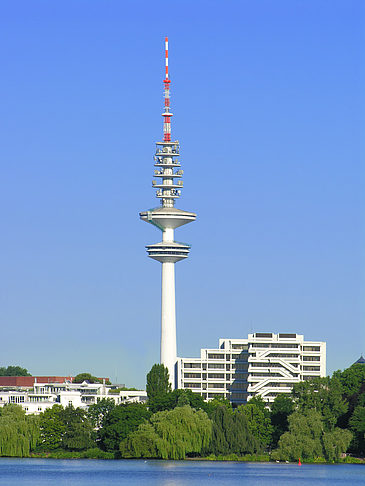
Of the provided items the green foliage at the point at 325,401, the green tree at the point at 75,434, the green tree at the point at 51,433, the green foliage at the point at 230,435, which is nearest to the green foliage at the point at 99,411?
the green tree at the point at 75,434

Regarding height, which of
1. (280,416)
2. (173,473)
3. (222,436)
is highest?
(280,416)

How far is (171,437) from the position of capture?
156m

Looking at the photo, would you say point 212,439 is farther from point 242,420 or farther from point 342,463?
point 342,463

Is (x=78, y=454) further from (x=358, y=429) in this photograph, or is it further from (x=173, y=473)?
(x=358, y=429)

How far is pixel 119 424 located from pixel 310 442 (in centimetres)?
2782

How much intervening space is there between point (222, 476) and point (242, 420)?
25105 millimetres

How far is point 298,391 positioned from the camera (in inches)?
6983

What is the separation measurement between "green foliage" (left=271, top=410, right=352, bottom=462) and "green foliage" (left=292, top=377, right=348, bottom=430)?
6.64 m

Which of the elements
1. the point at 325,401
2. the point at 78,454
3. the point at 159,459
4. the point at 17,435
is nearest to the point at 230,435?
the point at 159,459

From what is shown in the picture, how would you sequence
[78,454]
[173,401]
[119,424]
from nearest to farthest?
[119,424] → [78,454] → [173,401]

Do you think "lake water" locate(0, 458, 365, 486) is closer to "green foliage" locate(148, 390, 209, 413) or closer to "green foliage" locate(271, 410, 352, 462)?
"green foliage" locate(271, 410, 352, 462)

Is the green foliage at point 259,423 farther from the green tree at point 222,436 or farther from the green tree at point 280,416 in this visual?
the green tree at point 222,436

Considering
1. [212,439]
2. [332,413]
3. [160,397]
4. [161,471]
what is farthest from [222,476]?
[160,397]

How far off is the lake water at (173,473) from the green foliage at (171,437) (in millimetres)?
2169
